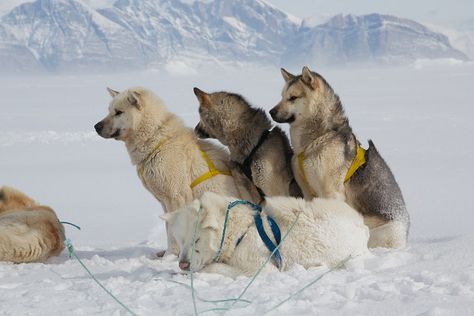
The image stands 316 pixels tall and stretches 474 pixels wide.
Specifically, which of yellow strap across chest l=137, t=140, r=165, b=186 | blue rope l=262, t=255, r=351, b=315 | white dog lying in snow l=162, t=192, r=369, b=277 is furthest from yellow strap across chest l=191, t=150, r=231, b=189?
blue rope l=262, t=255, r=351, b=315

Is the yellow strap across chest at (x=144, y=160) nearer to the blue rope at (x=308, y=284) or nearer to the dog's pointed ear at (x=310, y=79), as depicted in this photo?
the dog's pointed ear at (x=310, y=79)

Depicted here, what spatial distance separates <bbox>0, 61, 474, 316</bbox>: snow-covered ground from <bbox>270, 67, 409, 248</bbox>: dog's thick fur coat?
0.40 metres

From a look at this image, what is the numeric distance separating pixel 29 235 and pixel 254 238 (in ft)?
7.92

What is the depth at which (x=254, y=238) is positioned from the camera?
442 centimetres

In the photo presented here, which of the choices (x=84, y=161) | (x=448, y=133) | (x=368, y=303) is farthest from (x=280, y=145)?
(x=448, y=133)

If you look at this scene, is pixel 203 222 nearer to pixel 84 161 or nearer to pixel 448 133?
pixel 84 161

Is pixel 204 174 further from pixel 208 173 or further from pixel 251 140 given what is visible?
pixel 251 140

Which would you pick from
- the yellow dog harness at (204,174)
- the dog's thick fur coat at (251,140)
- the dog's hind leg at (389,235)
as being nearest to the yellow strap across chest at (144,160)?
the yellow dog harness at (204,174)

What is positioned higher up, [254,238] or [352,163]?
[352,163]

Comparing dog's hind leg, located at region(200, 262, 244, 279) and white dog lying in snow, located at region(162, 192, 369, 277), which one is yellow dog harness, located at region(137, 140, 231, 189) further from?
dog's hind leg, located at region(200, 262, 244, 279)

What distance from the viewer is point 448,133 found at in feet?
73.8

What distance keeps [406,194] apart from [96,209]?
6915 millimetres

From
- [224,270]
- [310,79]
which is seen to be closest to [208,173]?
[310,79]

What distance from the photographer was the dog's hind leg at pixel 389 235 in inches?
217
